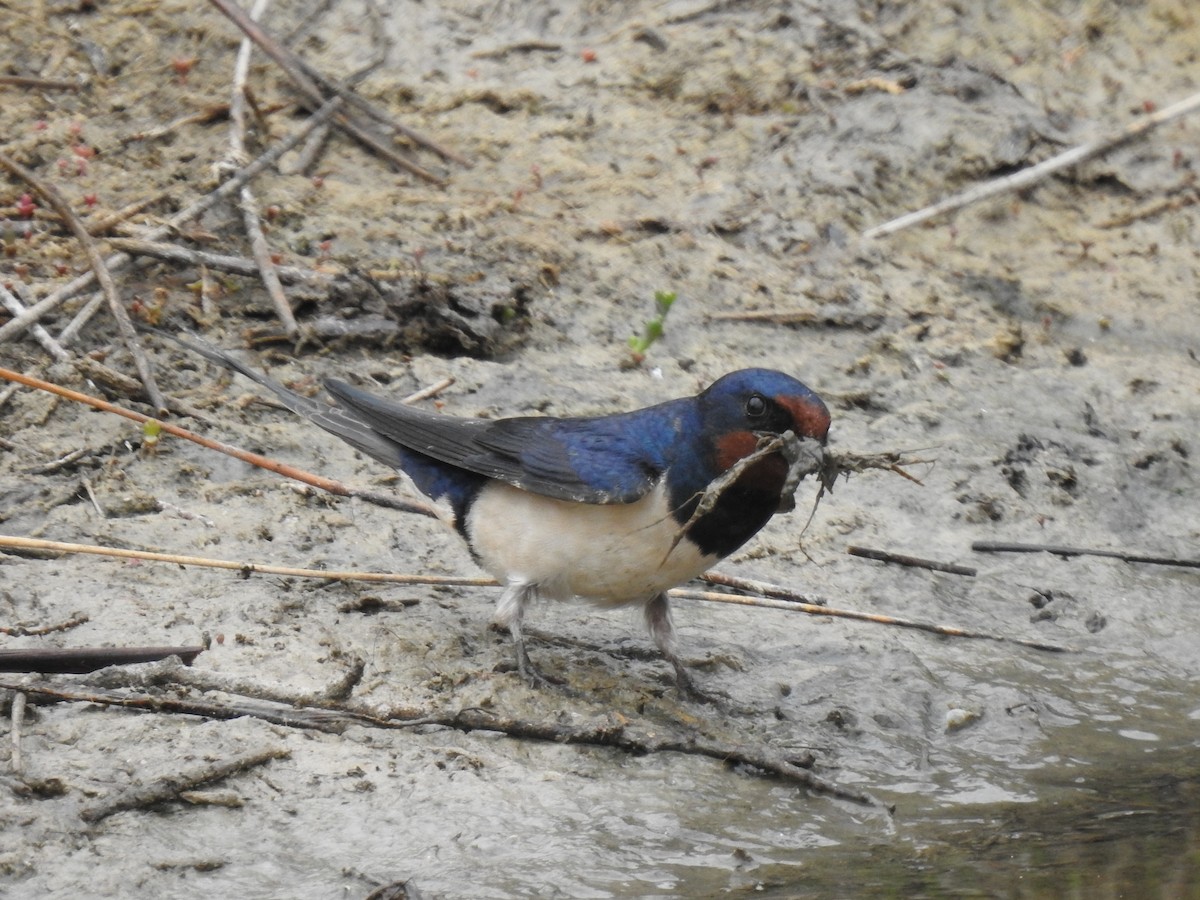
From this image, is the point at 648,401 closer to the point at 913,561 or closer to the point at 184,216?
the point at 913,561

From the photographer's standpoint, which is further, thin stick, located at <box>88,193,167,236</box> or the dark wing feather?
thin stick, located at <box>88,193,167,236</box>

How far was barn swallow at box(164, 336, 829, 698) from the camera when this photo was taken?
15.1 ft

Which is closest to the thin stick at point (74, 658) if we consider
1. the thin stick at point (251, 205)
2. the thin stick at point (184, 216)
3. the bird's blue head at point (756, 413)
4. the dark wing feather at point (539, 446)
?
the dark wing feather at point (539, 446)

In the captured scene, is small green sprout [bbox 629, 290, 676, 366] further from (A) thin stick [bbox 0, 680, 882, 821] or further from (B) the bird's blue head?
(A) thin stick [bbox 0, 680, 882, 821]

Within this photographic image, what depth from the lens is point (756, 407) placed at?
15.2ft

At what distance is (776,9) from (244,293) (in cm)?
333

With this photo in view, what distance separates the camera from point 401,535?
217 inches

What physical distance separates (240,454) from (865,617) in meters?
2.19

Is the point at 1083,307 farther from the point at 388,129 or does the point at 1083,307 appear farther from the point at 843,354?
the point at 388,129

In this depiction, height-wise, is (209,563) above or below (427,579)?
above

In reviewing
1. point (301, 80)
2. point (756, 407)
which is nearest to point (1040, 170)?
point (301, 80)

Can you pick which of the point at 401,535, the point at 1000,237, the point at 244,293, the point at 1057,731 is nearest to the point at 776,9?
the point at 1000,237

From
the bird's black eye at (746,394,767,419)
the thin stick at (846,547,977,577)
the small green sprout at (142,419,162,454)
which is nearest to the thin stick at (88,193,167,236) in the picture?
the small green sprout at (142,419,162,454)

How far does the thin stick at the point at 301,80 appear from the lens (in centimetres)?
721
